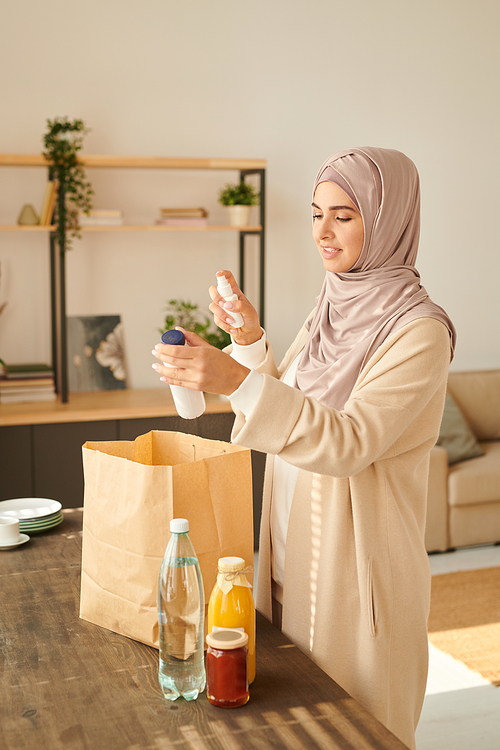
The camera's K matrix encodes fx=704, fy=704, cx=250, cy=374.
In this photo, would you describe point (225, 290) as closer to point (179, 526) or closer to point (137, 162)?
point (179, 526)

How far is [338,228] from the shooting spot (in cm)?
125

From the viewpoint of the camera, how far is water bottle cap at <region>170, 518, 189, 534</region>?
0.90 meters

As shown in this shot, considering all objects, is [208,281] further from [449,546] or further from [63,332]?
[449,546]

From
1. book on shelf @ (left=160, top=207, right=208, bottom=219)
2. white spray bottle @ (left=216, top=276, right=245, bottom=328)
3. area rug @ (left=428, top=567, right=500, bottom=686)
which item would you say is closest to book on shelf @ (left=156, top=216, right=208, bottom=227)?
book on shelf @ (left=160, top=207, right=208, bottom=219)

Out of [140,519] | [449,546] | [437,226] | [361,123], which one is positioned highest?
[361,123]

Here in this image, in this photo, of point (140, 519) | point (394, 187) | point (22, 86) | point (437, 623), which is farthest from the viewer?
point (22, 86)

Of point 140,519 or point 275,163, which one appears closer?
point 140,519

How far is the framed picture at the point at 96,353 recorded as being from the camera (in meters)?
3.57

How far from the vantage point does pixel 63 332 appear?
3.17m

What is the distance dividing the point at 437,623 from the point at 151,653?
203 cm

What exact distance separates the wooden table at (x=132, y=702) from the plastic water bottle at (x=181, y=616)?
3 cm

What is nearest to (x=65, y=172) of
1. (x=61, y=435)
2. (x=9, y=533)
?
(x=61, y=435)

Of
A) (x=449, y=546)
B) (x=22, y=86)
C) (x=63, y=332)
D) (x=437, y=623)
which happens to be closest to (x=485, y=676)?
(x=437, y=623)

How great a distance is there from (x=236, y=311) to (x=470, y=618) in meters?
2.13
